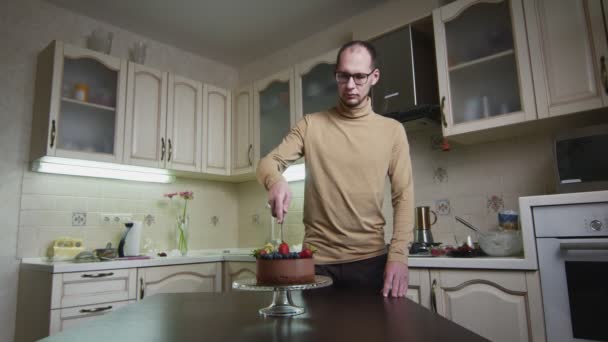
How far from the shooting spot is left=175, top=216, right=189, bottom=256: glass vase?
308cm

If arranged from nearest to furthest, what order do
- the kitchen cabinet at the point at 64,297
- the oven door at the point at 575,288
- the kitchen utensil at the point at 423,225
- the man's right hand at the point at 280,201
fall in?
the man's right hand at the point at 280,201, the oven door at the point at 575,288, the kitchen cabinet at the point at 64,297, the kitchen utensil at the point at 423,225

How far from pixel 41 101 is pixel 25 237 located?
827 millimetres

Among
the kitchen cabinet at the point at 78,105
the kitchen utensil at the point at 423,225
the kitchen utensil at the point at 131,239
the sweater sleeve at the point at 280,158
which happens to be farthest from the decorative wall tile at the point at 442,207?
the kitchen cabinet at the point at 78,105

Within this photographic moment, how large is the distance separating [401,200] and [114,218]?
2.22 meters

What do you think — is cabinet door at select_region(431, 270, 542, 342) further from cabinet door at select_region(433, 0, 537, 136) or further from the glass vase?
the glass vase

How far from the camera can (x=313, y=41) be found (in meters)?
3.28

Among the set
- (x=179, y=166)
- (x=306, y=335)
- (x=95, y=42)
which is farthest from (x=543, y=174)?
(x=95, y=42)

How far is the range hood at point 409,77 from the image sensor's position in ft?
7.55

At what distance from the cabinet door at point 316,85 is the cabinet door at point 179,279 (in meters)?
1.21

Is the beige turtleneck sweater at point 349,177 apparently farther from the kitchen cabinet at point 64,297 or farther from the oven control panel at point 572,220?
the kitchen cabinet at point 64,297

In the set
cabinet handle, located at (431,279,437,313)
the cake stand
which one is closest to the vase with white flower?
cabinet handle, located at (431,279,437,313)

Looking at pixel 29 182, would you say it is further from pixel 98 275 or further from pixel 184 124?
pixel 184 124

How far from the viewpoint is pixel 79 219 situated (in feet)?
8.86

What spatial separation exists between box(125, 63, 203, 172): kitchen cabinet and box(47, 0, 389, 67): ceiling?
39cm
